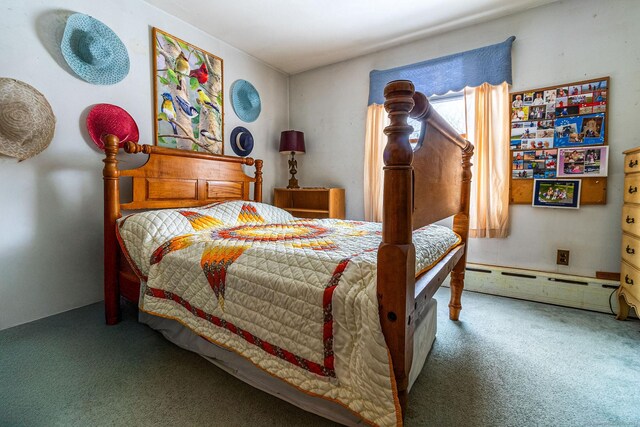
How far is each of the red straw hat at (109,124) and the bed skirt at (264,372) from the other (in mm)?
Answer: 1384

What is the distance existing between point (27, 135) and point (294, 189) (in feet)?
7.12

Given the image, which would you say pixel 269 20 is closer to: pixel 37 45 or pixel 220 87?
pixel 220 87

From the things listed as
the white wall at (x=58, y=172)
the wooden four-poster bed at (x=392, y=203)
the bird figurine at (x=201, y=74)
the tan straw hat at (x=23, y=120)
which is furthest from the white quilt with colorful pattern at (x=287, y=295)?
the bird figurine at (x=201, y=74)

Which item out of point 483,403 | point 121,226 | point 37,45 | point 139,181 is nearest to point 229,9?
point 37,45

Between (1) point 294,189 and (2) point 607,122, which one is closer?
(2) point 607,122

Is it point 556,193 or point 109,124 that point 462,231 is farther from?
point 109,124

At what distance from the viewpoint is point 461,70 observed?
2.64 metres

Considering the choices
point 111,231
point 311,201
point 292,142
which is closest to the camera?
point 111,231

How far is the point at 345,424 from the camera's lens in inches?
41.6

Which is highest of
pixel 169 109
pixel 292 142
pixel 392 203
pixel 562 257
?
pixel 169 109

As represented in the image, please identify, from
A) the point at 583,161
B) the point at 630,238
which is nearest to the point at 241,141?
the point at 583,161

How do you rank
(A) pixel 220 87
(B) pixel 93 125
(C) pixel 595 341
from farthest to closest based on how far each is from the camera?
(A) pixel 220 87
(B) pixel 93 125
(C) pixel 595 341

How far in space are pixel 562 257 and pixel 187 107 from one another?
347 cm

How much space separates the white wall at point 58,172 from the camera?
1802mm
